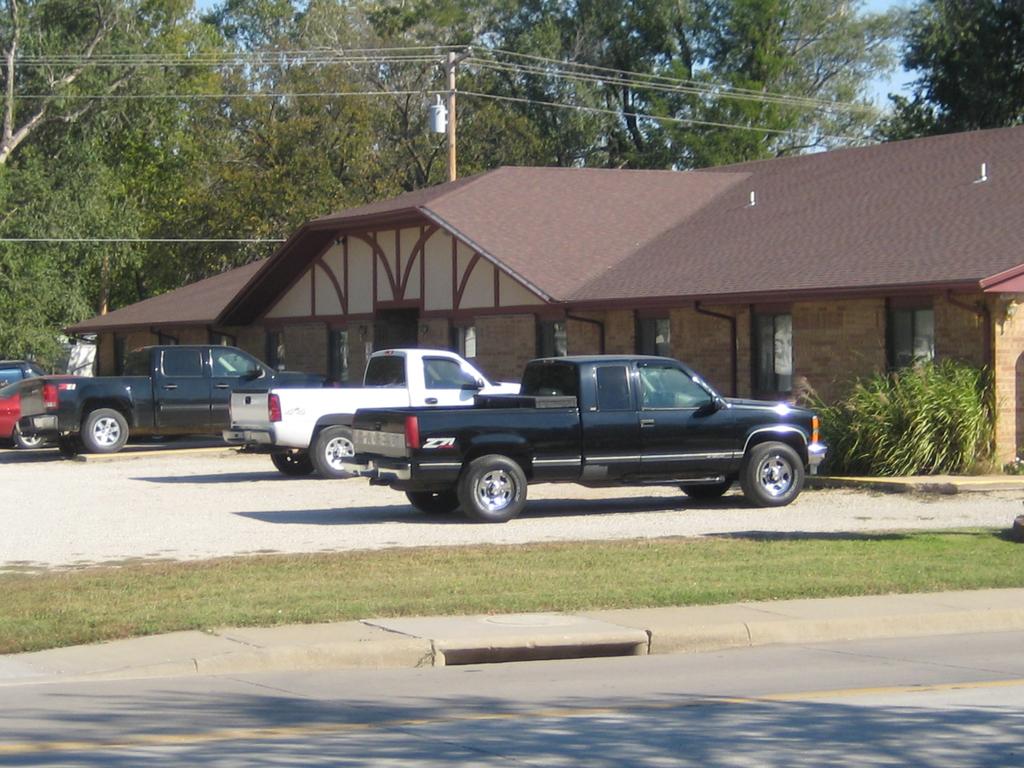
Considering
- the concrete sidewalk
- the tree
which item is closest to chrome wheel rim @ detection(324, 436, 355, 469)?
the concrete sidewalk

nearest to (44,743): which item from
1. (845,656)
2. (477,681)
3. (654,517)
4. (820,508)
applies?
(477,681)

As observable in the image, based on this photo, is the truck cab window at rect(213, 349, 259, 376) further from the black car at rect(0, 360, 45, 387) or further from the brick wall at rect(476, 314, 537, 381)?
the black car at rect(0, 360, 45, 387)

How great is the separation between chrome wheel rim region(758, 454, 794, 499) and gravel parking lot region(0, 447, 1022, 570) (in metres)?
0.31

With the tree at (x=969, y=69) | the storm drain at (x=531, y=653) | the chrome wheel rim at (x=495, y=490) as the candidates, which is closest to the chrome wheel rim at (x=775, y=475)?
the chrome wheel rim at (x=495, y=490)

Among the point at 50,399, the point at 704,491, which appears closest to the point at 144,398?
the point at 50,399

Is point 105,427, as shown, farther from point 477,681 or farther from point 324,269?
point 477,681

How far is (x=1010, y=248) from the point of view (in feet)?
78.8

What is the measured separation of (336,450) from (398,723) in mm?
15695

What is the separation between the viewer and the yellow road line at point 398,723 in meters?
8.55

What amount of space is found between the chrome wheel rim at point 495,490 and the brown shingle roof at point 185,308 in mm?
22857

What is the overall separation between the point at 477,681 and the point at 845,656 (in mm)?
2755

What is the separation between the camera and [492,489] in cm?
A: 1936

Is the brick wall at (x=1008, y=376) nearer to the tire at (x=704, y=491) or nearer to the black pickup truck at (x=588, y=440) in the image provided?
the black pickup truck at (x=588, y=440)

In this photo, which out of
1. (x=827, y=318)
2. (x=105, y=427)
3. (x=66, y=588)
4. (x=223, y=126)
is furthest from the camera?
(x=223, y=126)
